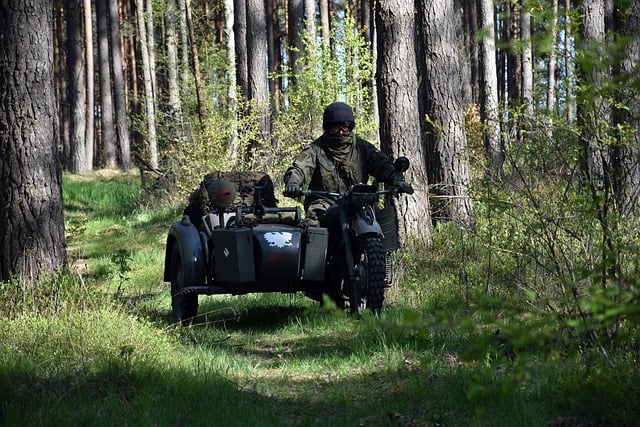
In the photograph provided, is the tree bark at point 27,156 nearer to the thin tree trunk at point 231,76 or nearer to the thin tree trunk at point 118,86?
the thin tree trunk at point 231,76

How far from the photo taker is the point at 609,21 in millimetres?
20672

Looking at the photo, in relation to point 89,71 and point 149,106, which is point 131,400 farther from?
point 89,71

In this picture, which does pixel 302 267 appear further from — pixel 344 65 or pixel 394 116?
pixel 344 65

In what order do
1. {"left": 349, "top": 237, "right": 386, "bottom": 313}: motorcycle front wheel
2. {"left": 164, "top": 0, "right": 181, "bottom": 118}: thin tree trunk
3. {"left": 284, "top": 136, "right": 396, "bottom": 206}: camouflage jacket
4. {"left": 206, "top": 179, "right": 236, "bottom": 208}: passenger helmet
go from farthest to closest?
{"left": 164, "top": 0, "right": 181, "bottom": 118}: thin tree trunk
{"left": 284, "top": 136, "right": 396, "bottom": 206}: camouflage jacket
{"left": 206, "top": 179, "right": 236, "bottom": 208}: passenger helmet
{"left": 349, "top": 237, "right": 386, "bottom": 313}: motorcycle front wheel

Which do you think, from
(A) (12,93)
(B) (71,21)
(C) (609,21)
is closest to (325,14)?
(B) (71,21)

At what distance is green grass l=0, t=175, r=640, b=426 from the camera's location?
460 centimetres

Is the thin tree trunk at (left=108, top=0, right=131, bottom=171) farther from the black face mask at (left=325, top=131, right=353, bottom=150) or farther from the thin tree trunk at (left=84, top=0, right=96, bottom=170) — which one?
the black face mask at (left=325, top=131, right=353, bottom=150)

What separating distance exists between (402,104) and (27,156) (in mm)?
4957

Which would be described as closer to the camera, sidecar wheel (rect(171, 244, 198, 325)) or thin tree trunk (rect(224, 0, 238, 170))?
sidecar wheel (rect(171, 244, 198, 325))

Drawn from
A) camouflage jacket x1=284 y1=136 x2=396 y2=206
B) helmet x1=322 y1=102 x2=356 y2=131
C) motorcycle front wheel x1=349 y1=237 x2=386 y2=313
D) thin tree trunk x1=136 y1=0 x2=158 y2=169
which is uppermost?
thin tree trunk x1=136 y1=0 x2=158 y2=169

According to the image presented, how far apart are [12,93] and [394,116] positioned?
16.1 feet

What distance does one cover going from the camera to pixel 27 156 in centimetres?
769

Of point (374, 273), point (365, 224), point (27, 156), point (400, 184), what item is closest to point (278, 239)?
point (365, 224)

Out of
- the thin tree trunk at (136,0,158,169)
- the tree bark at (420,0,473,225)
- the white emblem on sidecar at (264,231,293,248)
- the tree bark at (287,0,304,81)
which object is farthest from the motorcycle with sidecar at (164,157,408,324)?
the tree bark at (287,0,304,81)
